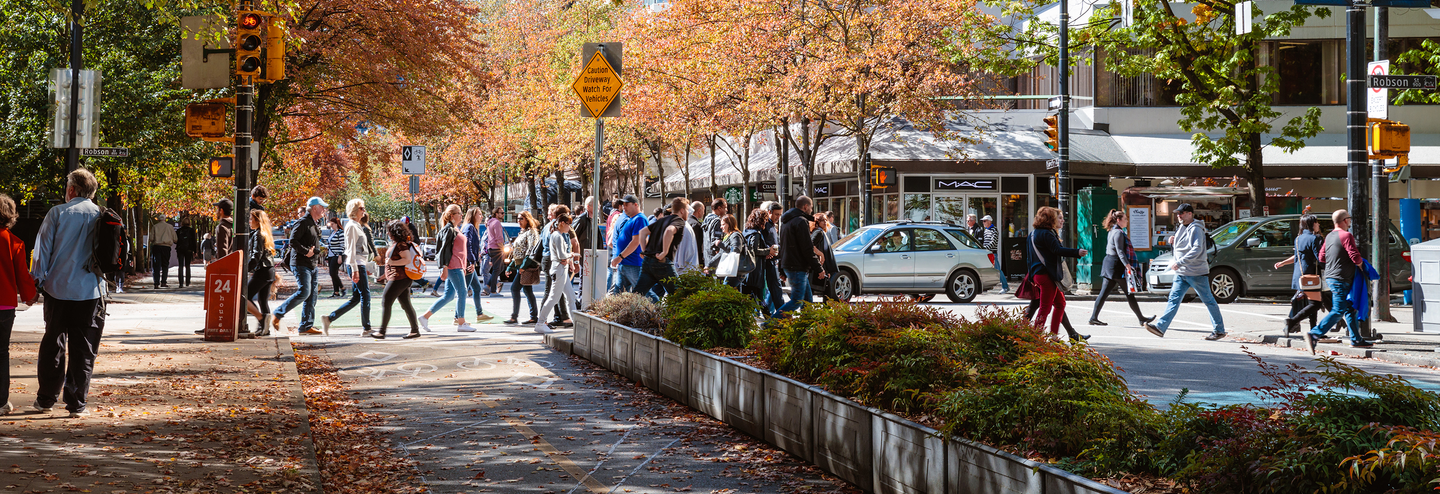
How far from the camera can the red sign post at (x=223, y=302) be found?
490 inches

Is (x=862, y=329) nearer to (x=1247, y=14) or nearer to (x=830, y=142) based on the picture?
(x=1247, y=14)

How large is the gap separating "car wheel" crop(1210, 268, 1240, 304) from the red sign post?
16534mm

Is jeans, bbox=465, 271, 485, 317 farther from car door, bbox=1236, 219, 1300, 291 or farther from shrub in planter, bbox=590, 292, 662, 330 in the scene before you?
car door, bbox=1236, 219, 1300, 291

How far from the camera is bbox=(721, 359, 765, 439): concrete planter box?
7352 millimetres

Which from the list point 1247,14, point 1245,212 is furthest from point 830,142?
point 1247,14

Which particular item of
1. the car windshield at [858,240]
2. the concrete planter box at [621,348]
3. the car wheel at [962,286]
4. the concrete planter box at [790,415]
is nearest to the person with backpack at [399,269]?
the concrete planter box at [621,348]

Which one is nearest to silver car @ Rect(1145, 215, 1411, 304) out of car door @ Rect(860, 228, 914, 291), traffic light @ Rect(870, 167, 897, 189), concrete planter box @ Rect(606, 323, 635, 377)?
car door @ Rect(860, 228, 914, 291)

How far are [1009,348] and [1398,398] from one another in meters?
2.36

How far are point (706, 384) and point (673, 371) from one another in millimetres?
770

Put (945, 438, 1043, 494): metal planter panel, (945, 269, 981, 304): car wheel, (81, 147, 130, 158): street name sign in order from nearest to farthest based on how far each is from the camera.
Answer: (945, 438, 1043, 494): metal planter panel
(81, 147, 130, 158): street name sign
(945, 269, 981, 304): car wheel

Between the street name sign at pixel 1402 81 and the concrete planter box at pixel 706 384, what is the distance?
985 cm

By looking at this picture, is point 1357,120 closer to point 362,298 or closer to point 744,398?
point 744,398

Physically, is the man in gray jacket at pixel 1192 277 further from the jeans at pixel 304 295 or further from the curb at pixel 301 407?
the jeans at pixel 304 295

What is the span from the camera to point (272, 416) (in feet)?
25.5
